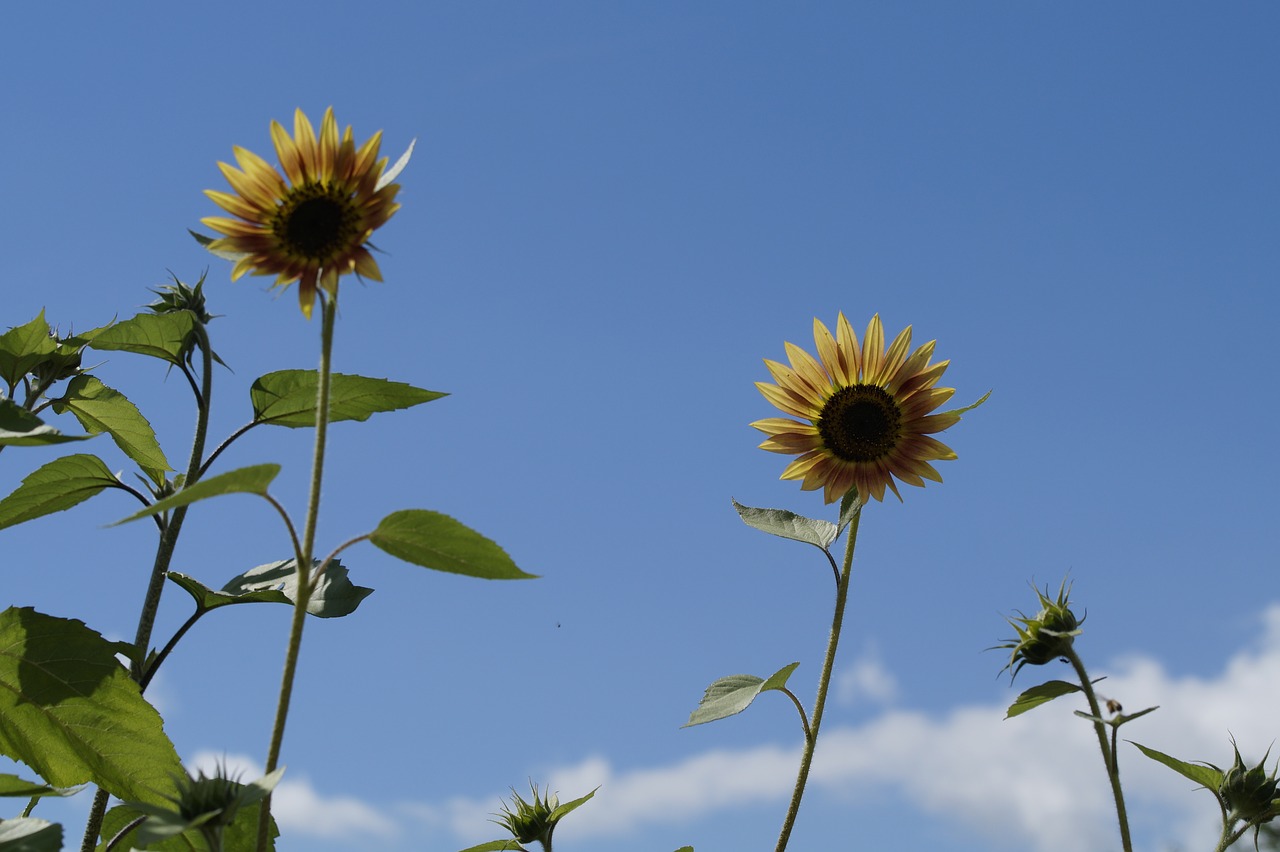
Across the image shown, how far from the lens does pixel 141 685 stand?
235 centimetres

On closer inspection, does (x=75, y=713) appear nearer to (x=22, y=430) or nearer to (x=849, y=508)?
(x=22, y=430)

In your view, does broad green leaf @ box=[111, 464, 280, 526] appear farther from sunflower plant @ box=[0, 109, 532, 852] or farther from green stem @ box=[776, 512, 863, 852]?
green stem @ box=[776, 512, 863, 852]

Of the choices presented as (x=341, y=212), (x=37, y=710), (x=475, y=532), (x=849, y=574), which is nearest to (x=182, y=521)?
(x=37, y=710)

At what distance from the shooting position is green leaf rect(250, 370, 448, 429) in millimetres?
2227

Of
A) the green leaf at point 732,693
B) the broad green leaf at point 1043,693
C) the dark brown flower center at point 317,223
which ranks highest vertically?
the dark brown flower center at point 317,223

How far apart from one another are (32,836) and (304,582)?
1.90 feet

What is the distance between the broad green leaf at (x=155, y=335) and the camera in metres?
2.41

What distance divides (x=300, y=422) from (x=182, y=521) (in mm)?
313

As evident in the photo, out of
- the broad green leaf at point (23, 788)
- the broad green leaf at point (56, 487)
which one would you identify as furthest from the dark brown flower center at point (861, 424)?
the broad green leaf at point (23, 788)

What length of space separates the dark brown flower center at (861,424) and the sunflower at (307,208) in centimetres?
166

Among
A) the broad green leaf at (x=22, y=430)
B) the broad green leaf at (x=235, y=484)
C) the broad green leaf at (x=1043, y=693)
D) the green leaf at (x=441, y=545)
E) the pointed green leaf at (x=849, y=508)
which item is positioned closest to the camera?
the broad green leaf at (x=235, y=484)

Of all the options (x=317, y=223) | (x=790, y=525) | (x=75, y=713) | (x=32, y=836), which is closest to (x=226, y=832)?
(x=75, y=713)

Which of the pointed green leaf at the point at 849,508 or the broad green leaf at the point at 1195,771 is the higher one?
the pointed green leaf at the point at 849,508

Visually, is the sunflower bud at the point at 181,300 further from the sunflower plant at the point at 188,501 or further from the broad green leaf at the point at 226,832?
the broad green leaf at the point at 226,832
